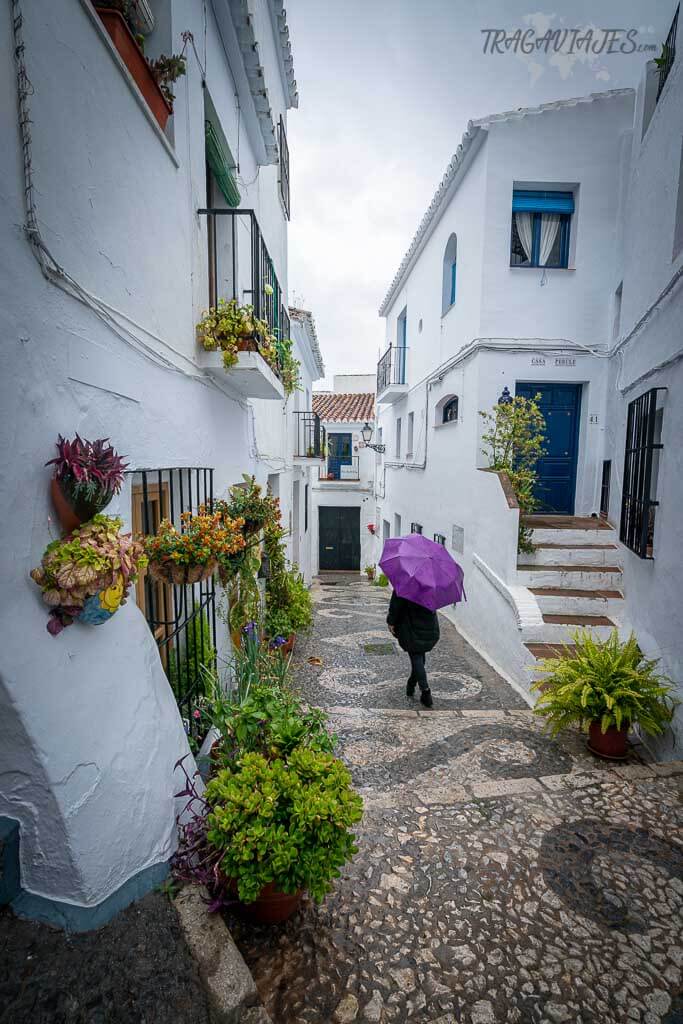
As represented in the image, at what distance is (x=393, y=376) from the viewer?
1478 cm

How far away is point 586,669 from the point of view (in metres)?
4.36

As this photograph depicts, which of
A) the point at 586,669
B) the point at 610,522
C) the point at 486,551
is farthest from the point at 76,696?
the point at 610,522

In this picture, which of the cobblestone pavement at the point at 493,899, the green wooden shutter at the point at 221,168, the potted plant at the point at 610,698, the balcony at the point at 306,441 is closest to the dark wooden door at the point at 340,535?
the balcony at the point at 306,441

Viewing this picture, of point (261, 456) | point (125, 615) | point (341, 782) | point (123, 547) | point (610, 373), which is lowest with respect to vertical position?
point (341, 782)

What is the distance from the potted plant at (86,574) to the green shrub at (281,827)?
1053 millimetres

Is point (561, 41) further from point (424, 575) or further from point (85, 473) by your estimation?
point (85, 473)

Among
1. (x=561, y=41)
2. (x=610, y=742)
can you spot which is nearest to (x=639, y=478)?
(x=610, y=742)

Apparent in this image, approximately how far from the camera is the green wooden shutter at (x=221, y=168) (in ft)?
14.6

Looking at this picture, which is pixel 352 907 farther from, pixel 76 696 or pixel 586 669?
pixel 586 669

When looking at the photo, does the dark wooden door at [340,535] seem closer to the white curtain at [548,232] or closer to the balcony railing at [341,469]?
the balcony railing at [341,469]

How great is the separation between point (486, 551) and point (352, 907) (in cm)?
552

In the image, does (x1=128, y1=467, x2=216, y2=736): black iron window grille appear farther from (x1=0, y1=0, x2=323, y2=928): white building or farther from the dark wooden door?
the dark wooden door

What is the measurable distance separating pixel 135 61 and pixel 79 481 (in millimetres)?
2497

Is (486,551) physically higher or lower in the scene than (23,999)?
higher
